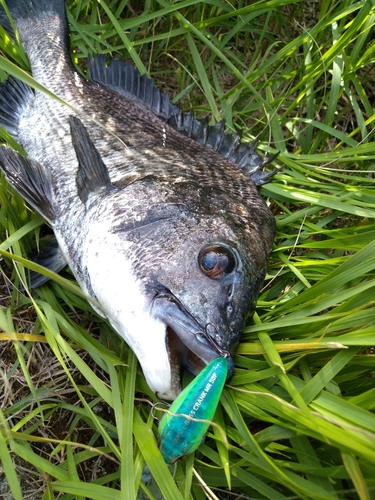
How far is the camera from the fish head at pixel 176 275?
Answer: 172cm

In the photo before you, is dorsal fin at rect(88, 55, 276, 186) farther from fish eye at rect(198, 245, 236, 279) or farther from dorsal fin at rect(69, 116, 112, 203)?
fish eye at rect(198, 245, 236, 279)

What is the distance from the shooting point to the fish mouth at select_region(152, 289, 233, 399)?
1686 mm

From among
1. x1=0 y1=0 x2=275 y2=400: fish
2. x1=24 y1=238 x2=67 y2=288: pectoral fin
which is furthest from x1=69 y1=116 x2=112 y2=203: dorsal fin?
x1=24 y1=238 x2=67 y2=288: pectoral fin

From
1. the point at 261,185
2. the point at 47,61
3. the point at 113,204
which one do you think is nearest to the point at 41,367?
the point at 113,204

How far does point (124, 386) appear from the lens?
208 cm

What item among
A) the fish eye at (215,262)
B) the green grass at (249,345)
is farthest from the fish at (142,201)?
the green grass at (249,345)

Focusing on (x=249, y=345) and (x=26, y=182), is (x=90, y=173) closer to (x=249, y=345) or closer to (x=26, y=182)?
(x=26, y=182)

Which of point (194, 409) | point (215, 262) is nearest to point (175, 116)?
point (215, 262)

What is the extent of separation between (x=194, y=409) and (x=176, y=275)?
1.74 ft

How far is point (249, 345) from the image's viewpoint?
2041mm

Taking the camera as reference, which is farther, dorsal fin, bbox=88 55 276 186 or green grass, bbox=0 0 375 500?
dorsal fin, bbox=88 55 276 186

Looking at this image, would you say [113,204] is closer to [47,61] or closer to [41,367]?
[41,367]

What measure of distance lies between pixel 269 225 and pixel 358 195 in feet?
2.10

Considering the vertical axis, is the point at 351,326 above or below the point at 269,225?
below
